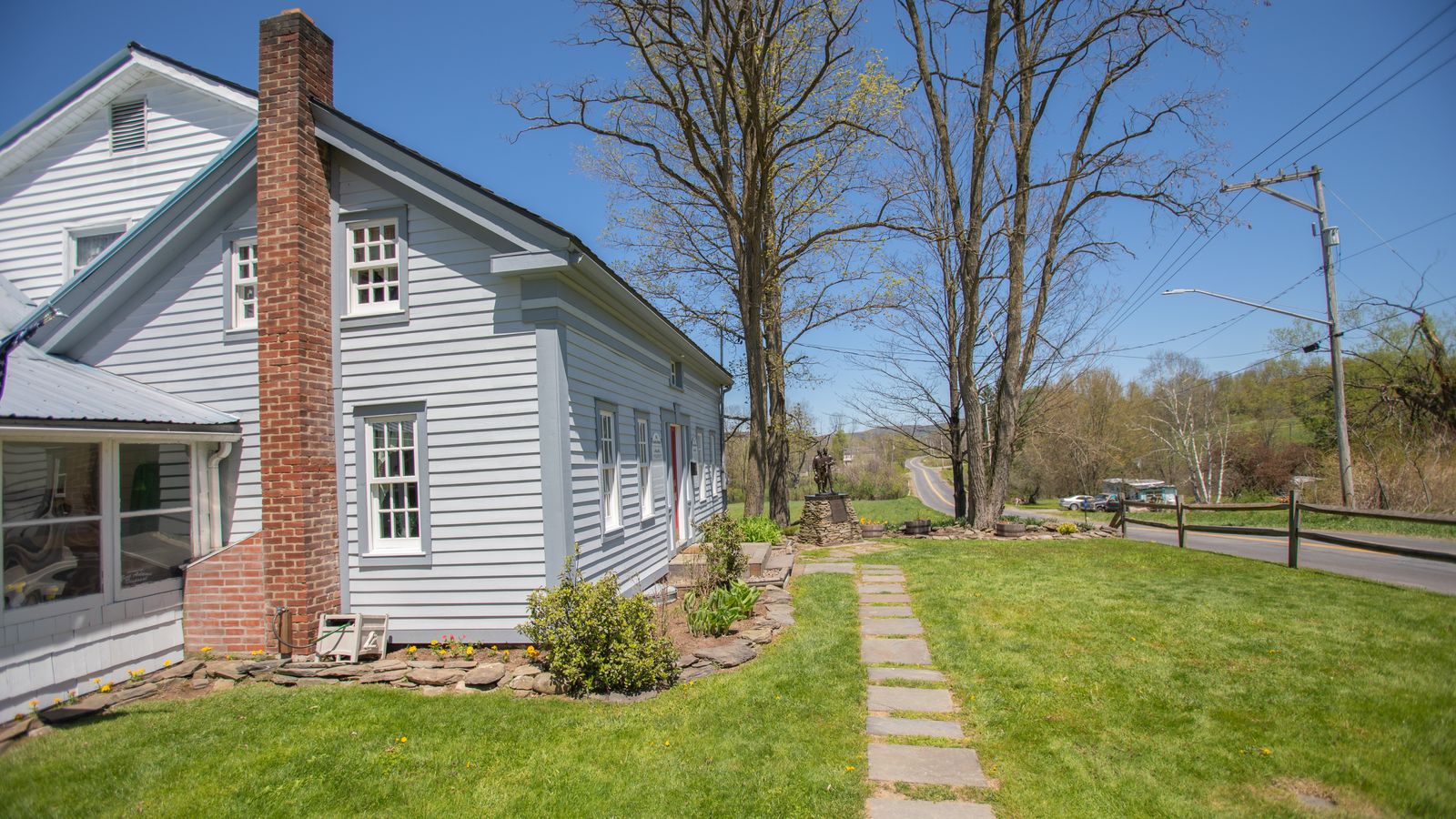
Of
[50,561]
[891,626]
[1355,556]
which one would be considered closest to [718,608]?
[891,626]

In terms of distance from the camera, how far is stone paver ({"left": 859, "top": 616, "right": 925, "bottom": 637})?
7.55 meters

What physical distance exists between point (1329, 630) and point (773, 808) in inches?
245

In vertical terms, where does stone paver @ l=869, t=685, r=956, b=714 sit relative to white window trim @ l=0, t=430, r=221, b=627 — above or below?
below

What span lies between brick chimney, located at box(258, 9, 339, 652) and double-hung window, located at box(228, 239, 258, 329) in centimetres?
75

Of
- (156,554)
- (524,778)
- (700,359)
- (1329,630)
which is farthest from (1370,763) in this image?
(700,359)

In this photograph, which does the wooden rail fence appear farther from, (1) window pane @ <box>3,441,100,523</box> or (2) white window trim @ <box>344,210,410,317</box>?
(1) window pane @ <box>3,441,100,523</box>

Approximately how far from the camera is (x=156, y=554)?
7137 mm

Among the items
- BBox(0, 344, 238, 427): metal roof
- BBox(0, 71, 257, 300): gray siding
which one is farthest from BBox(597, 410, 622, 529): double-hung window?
BBox(0, 71, 257, 300): gray siding

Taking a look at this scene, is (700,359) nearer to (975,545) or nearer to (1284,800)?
(975,545)

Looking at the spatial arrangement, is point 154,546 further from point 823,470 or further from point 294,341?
point 823,470

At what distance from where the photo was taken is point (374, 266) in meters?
7.64

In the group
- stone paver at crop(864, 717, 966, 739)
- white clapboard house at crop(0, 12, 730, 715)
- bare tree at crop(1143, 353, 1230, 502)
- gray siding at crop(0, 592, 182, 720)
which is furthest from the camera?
bare tree at crop(1143, 353, 1230, 502)

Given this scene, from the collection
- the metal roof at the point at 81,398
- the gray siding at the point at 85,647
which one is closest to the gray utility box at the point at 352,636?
the gray siding at the point at 85,647

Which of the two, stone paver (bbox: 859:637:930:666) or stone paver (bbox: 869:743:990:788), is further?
stone paver (bbox: 859:637:930:666)
